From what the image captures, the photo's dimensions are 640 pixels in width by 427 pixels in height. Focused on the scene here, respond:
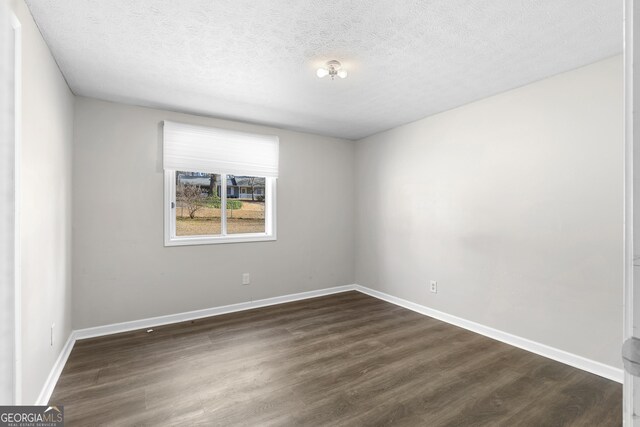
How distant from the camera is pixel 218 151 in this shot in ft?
11.7

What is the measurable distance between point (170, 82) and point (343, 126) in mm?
2145

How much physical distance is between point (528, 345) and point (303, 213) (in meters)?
2.92

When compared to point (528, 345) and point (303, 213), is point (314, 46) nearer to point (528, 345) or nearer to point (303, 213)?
point (303, 213)

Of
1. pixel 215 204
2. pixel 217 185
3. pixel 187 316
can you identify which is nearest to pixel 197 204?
pixel 215 204

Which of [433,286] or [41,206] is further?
[433,286]

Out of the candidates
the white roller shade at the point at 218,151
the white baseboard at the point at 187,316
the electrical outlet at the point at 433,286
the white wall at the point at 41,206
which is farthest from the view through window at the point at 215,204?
the electrical outlet at the point at 433,286

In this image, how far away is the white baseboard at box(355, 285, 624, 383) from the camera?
7.34ft

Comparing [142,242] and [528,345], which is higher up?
[142,242]

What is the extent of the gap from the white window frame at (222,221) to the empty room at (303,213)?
0.09 ft

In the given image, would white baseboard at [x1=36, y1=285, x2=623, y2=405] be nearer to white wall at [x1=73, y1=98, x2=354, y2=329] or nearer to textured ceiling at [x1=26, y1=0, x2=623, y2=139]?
white wall at [x1=73, y1=98, x2=354, y2=329]

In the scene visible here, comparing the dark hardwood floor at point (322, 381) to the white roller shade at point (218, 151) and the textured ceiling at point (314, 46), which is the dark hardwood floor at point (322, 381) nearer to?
the white roller shade at point (218, 151)

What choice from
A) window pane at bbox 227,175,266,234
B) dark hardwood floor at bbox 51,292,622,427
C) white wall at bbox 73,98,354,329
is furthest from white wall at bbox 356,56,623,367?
window pane at bbox 227,175,266,234

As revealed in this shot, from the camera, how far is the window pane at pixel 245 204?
12.6ft

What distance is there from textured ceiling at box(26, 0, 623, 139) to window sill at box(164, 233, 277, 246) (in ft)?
4.97
